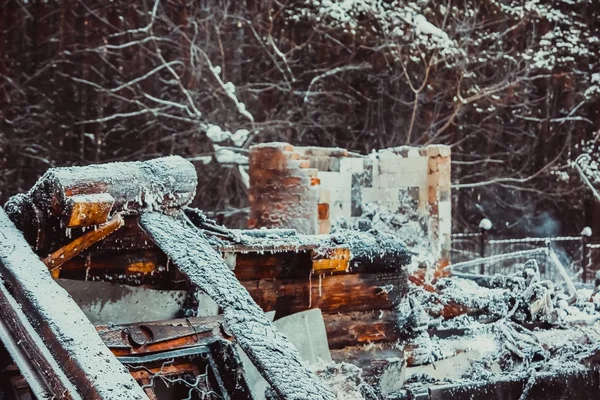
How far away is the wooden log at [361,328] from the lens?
5.13 m

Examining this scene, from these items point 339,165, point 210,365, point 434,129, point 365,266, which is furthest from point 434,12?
point 210,365

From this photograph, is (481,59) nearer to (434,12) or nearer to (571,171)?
(434,12)

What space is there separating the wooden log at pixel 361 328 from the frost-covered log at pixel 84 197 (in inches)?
72.6

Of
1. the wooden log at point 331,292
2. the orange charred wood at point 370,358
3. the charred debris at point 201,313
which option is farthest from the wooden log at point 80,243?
the orange charred wood at point 370,358

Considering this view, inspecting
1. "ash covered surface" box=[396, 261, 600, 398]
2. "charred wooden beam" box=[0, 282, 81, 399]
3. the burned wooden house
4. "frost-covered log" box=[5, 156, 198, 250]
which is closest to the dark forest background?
"ash covered surface" box=[396, 261, 600, 398]

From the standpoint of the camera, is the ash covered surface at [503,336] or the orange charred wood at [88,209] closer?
the orange charred wood at [88,209]

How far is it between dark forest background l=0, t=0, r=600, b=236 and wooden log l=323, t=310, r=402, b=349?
621 inches

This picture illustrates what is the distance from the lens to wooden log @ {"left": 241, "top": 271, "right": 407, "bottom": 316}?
15.7 ft

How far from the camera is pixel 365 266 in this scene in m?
5.25

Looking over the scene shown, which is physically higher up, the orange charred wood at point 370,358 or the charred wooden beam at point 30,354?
the charred wooden beam at point 30,354

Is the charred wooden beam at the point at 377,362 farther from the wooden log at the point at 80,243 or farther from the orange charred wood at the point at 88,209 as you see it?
the orange charred wood at the point at 88,209

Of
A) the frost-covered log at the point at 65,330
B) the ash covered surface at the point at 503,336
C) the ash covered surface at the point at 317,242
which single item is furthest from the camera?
the ash covered surface at the point at 503,336

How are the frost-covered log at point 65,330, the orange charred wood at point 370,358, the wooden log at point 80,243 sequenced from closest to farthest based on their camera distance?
the frost-covered log at point 65,330
the wooden log at point 80,243
the orange charred wood at point 370,358

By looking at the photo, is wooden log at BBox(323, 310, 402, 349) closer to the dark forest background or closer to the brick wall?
the brick wall
